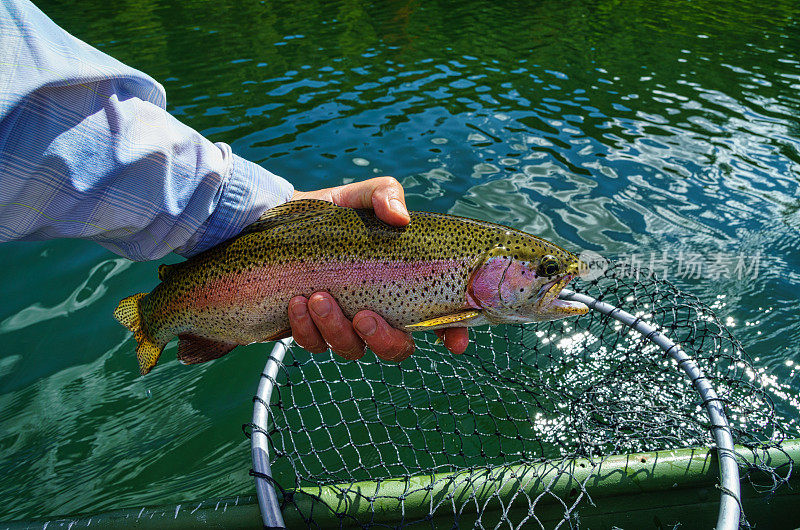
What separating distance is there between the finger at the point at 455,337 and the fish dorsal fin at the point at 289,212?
1.04 m

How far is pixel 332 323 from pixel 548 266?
1235 mm

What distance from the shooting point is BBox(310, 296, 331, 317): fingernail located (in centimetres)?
299

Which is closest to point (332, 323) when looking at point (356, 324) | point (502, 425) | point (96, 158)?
point (356, 324)

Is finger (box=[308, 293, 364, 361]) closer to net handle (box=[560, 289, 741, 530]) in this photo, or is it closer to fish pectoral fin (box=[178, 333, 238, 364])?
fish pectoral fin (box=[178, 333, 238, 364])

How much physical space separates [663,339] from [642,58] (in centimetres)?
1335

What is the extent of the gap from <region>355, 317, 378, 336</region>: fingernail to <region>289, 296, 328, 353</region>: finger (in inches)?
10.2

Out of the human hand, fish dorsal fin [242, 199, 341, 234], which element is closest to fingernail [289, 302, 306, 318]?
the human hand

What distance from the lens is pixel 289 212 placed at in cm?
327

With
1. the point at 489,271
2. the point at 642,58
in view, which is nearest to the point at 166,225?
the point at 489,271

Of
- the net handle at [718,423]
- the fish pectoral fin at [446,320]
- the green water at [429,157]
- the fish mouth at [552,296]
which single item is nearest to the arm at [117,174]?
the fish pectoral fin at [446,320]

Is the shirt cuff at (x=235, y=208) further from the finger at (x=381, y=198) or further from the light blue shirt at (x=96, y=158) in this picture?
the finger at (x=381, y=198)

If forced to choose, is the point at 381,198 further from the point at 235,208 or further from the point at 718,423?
the point at 718,423

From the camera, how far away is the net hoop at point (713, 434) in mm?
2660

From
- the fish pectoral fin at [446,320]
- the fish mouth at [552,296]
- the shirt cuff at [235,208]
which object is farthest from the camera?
the shirt cuff at [235,208]
